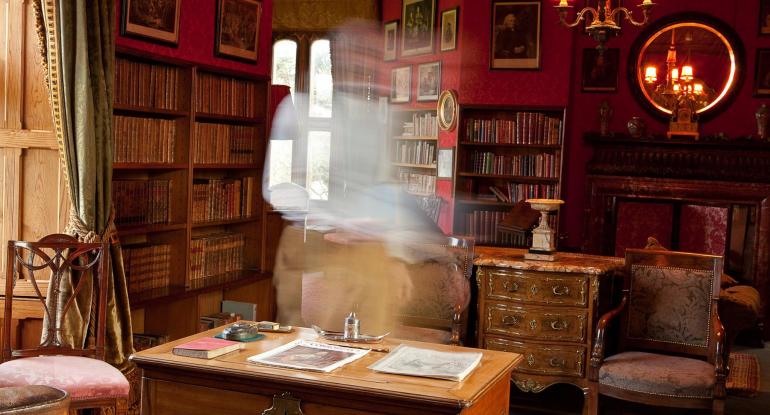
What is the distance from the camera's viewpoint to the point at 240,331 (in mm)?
3408

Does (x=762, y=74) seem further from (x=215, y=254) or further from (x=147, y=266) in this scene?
(x=147, y=266)

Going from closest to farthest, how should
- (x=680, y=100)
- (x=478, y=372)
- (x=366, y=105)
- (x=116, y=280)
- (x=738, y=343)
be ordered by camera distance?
(x=478, y=372) → (x=116, y=280) → (x=738, y=343) → (x=680, y=100) → (x=366, y=105)

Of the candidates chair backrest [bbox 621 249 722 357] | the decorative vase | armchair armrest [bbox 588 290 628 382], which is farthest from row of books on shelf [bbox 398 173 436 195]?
armchair armrest [bbox 588 290 628 382]

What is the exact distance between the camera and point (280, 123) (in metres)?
6.96

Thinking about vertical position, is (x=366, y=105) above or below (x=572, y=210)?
above

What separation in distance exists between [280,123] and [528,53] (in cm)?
385

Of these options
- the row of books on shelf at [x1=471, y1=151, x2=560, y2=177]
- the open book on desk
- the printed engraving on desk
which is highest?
the row of books on shelf at [x1=471, y1=151, x2=560, y2=177]

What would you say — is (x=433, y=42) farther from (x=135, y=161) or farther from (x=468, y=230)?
(x=135, y=161)

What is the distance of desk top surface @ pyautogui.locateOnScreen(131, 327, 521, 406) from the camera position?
9.02 ft

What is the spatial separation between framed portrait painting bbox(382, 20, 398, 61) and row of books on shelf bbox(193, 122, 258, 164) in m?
5.14

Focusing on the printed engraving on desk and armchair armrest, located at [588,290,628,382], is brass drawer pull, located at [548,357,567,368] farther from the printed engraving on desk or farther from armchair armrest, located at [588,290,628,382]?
the printed engraving on desk

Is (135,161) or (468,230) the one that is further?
(468,230)

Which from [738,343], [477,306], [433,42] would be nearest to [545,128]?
[433,42]

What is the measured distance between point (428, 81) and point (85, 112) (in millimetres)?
6545
